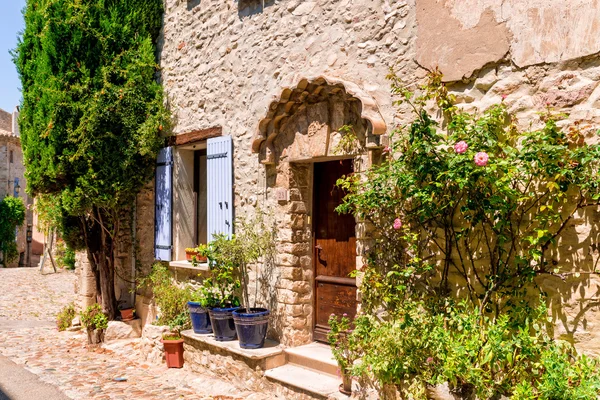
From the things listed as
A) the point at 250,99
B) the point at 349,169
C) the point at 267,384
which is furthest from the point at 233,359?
the point at 250,99

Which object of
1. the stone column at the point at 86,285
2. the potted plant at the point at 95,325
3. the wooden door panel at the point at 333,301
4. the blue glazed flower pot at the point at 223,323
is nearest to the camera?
the wooden door panel at the point at 333,301

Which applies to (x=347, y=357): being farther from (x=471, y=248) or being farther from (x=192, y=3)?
(x=192, y=3)

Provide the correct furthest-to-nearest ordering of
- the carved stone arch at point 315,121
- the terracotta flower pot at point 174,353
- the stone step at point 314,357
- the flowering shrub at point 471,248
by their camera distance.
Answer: the terracotta flower pot at point 174,353
the stone step at point 314,357
the carved stone arch at point 315,121
the flowering shrub at point 471,248

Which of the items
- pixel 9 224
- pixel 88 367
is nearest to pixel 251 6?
pixel 88 367

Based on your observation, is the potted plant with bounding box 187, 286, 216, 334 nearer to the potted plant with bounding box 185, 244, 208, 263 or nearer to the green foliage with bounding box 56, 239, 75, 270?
the potted plant with bounding box 185, 244, 208, 263

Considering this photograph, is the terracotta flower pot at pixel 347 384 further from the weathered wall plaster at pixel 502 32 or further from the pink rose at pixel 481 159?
the weathered wall plaster at pixel 502 32

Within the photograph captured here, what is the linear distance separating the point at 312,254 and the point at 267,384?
1422 mm

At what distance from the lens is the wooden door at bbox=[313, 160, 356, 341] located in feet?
17.7

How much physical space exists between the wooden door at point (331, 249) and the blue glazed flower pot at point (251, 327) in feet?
1.96

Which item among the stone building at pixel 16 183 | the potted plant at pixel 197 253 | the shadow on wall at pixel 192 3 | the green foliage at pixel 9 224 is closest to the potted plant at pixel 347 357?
the potted plant at pixel 197 253

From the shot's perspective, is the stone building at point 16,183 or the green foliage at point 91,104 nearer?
the green foliage at point 91,104

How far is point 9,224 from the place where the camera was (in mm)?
22719

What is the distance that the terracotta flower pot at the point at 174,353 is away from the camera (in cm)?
626

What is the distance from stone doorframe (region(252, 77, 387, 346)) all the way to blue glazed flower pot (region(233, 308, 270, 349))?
0.88 ft
